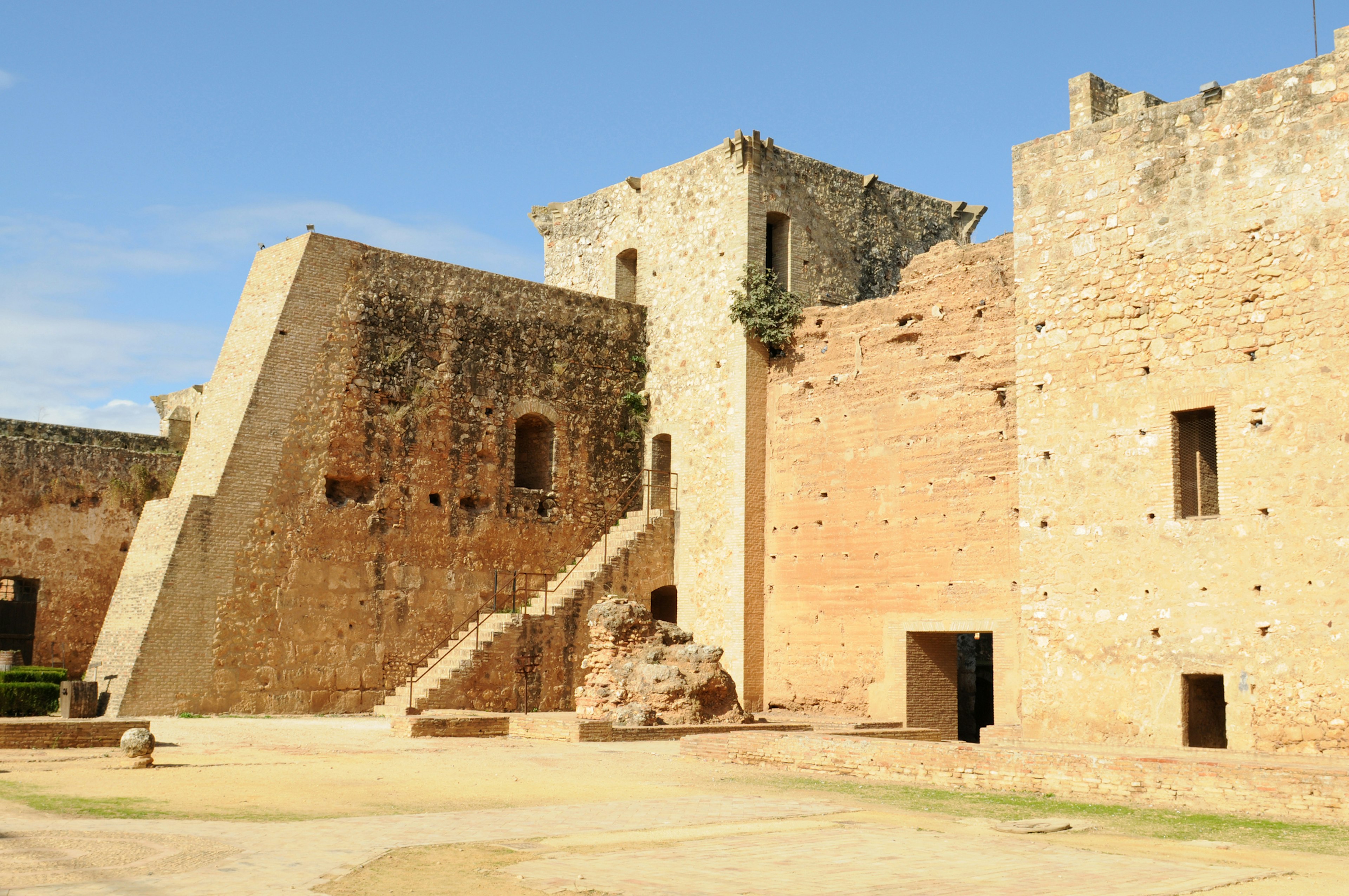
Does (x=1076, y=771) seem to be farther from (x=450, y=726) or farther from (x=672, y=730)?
(x=450, y=726)

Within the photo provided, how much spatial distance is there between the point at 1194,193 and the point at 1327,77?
1.55 m

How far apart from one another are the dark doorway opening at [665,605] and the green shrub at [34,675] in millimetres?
8894

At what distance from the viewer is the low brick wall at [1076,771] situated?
9125 millimetres

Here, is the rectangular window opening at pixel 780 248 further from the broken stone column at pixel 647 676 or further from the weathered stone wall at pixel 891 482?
the broken stone column at pixel 647 676

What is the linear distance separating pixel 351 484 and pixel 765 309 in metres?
6.54

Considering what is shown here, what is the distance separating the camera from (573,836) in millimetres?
7672

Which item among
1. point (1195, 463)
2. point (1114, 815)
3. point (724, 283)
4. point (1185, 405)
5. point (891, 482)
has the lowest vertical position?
point (1114, 815)

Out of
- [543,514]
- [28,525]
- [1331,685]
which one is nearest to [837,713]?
[543,514]

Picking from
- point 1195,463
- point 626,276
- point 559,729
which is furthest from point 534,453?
point 1195,463

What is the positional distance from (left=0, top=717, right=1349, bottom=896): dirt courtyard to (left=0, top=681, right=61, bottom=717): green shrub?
454 cm

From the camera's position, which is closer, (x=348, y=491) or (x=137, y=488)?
(x=348, y=491)

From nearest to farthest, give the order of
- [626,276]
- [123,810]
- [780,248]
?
1. [123,810]
2. [780,248]
3. [626,276]

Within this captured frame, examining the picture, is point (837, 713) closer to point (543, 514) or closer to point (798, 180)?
point (543, 514)

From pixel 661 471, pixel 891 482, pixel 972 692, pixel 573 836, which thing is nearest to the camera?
pixel 573 836
